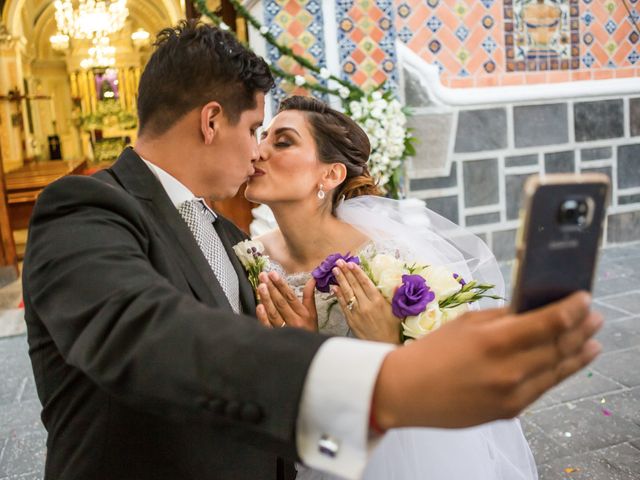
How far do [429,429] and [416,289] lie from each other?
466mm

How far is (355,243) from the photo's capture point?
2.20 meters

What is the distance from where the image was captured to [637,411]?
2934mm

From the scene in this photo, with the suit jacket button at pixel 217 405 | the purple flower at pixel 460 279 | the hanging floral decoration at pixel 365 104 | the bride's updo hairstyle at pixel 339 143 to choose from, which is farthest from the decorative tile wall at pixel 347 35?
the suit jacket button at pixel 217 405

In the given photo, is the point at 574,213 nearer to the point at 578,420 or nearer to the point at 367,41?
the point at 578,420

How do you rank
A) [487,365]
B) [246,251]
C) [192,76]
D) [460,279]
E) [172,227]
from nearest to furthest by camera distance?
[487,365], [172,227], [192,76], [460,279], [246,251]

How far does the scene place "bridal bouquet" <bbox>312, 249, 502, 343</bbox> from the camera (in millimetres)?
1620

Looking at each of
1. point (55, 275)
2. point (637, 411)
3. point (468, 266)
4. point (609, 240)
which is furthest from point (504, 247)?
point (55, 275)

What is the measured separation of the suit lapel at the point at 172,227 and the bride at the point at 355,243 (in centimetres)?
45

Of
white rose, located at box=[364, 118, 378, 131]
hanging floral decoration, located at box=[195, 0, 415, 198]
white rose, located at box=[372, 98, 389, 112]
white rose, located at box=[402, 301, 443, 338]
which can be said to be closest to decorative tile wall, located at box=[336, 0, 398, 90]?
hanging floral decoration, located at box=[195, 0, 415, 198]

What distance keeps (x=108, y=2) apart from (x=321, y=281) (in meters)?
10.5

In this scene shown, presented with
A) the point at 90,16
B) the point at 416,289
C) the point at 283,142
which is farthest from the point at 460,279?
the point at 90,16

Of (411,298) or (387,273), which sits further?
(387,273)

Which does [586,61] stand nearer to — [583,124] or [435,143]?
[583,124]

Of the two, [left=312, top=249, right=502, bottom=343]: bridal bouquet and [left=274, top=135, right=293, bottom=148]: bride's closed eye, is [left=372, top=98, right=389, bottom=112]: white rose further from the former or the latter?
[left=312, top=249, right=502, bottom=343]: bridal bouquet
